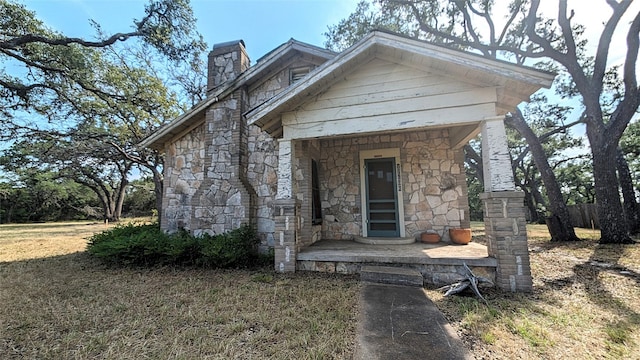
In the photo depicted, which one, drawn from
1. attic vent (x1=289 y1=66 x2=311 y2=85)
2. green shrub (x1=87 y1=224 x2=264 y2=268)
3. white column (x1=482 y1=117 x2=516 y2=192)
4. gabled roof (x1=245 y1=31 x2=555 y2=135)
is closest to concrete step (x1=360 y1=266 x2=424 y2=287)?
white column (x1=482 y1=117 x2=516 y2=192)

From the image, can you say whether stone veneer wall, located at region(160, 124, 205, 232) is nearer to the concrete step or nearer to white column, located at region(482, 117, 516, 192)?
the concrete step

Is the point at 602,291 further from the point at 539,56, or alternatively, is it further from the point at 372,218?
the point at 539,56

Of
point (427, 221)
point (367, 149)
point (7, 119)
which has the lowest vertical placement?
point (427, 221)

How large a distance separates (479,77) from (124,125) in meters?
13.9

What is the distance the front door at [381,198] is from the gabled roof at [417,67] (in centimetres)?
275

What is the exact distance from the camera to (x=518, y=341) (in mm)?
2480

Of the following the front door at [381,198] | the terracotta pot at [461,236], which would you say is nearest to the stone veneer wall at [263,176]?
the front door at [381,198]

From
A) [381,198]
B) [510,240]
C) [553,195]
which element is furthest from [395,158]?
[553,195]

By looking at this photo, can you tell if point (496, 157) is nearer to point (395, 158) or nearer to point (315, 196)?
point (395, 158)

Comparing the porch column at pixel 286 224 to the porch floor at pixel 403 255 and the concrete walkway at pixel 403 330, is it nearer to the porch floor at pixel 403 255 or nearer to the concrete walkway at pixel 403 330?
the porch floor at pixel 403 255

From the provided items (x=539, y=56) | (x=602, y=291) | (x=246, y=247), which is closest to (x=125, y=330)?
(x=246, y=247)

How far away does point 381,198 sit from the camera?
675cm

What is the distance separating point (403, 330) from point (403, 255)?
7.21 ft

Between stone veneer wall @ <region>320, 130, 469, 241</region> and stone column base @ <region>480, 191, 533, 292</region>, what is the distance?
2385mm
